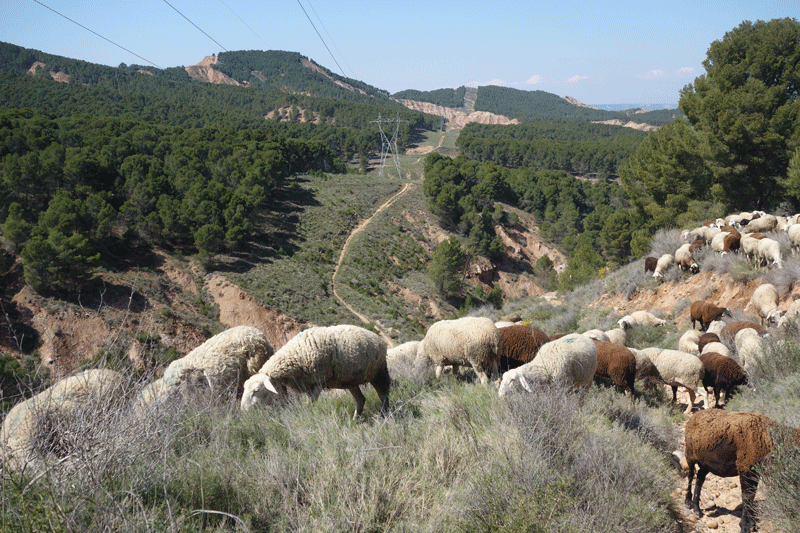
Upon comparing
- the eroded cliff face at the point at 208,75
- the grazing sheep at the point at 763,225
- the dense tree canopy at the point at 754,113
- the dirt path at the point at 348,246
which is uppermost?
the eroded cliff face at the point at 208,75

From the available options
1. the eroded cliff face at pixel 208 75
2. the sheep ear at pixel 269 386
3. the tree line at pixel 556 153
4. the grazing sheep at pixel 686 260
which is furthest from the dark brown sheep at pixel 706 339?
the eroded cliff face at pixel 208 75

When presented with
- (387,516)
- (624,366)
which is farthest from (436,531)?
(624,366)

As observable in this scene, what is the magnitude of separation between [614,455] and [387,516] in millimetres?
2388

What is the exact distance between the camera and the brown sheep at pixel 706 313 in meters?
11.3

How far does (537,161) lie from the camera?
9688 centimetres

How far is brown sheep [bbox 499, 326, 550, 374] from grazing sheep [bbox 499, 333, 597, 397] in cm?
110

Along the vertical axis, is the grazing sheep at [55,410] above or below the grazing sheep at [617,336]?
above

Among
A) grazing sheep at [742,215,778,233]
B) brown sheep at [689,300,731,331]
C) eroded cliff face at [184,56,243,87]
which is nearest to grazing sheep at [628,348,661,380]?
brown sheep at [689,300,731,331]

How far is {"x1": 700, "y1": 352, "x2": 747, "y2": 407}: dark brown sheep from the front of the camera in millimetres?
7660

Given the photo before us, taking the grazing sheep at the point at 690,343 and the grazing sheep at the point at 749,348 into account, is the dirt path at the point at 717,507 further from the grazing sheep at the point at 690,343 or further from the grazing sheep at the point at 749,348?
the grazing sheep at the point at 690,343

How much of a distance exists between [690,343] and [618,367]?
3.56 metres

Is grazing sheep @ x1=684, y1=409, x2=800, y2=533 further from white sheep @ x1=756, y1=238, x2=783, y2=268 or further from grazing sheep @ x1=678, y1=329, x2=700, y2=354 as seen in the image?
white sheep @ x1=756, y1=238, x2=783, y2=268

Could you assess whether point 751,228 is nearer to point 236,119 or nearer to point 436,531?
point 436,531

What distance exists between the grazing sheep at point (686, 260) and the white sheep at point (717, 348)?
6530 millimetres
